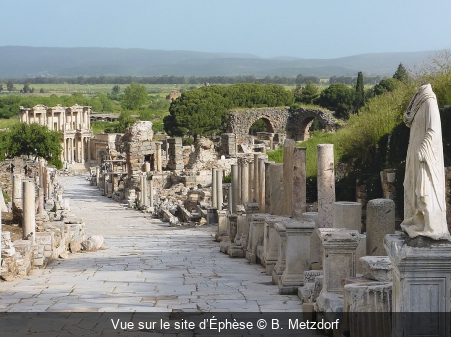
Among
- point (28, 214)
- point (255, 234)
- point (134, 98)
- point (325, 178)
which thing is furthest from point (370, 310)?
point (134, 98)

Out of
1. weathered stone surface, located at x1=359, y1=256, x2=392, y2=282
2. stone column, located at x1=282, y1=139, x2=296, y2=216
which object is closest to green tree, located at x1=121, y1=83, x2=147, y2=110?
stone column, located at x1=282, y1=139, x2=296, y2=216

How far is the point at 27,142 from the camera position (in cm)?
6150

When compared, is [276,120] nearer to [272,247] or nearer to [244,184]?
[244,184]

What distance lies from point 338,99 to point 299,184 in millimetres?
55539

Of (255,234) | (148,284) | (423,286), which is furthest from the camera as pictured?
(255,234)

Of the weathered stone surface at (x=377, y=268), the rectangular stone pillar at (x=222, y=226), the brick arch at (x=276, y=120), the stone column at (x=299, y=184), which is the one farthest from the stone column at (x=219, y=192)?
the brick arch at (x=276, y=120)

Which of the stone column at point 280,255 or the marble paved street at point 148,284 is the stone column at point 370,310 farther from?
the stone column at point 280,255

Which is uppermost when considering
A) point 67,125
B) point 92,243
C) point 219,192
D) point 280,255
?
point 280,255

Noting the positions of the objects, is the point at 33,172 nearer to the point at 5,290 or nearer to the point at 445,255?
the point at 5,290

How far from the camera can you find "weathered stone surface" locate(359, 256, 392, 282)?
7.14 meters

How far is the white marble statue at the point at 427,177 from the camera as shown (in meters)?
6.08

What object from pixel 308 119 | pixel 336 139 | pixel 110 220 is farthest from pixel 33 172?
pixel 308 119

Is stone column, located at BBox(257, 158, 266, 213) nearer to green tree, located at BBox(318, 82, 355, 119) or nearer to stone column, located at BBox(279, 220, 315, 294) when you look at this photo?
stone column, located at BBox(279, 220, 315, 294)

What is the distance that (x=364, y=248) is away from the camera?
28.8 ft
